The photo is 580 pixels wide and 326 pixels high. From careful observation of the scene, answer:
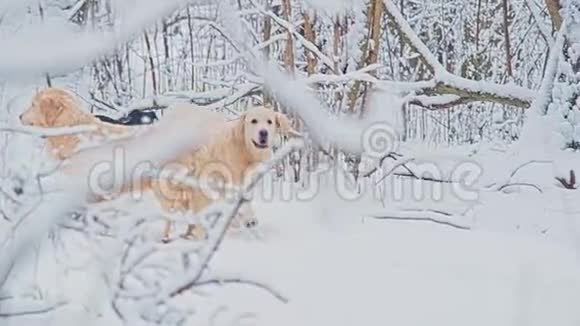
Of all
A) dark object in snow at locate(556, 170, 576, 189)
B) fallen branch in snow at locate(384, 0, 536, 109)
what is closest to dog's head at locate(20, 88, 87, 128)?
fallen branch in snow at locate(384, 0, 536, 109)

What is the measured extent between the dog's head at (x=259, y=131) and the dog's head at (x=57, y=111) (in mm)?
532

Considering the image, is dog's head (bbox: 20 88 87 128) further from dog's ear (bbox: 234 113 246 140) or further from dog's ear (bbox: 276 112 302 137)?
dog's ear (bbox: 276 112 302 137)

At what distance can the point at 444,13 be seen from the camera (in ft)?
16.8

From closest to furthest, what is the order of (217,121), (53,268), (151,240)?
(151,240), (53,268), (217,121)

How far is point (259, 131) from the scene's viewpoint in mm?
2744

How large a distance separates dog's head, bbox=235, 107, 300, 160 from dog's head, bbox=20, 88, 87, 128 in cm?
53

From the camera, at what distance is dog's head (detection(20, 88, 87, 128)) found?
2.36 m

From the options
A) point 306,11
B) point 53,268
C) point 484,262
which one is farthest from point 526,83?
point 53,268

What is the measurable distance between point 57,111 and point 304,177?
35.8 inches

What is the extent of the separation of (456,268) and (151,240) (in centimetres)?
106

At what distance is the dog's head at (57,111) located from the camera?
93.0 inches

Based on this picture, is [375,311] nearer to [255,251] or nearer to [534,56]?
[255,251]

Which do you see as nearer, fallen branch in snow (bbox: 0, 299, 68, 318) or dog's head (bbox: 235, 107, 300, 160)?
fallen branch in snow (bbox: 0, 299, 68, 318)

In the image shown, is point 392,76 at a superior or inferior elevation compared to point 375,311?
superior
